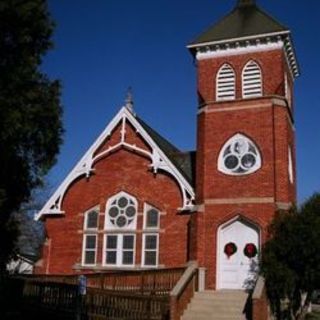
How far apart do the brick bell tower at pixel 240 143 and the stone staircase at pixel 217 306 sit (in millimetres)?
1207

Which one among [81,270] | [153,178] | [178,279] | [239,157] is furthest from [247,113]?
[81,270]

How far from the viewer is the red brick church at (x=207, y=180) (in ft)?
77.1

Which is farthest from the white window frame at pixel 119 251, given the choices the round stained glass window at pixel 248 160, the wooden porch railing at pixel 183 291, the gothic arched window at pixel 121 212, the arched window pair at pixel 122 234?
the round stained glass window at pixel 248 160

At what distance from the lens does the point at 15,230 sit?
1680cm

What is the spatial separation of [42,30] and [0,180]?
4.46m

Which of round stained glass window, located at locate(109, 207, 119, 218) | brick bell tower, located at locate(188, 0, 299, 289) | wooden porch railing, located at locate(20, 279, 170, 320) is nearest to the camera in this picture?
wooden porch railing, located at locate(20, 279, 170, 320)

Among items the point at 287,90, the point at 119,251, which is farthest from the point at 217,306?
the point at 287,90

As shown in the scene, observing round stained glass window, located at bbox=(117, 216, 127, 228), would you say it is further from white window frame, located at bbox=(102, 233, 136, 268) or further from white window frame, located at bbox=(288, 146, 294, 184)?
white window frame, located at bbox=(288, 146, 294, 184)

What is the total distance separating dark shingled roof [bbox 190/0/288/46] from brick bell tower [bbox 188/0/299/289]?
0.05 m

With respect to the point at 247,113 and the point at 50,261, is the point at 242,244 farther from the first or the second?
the point at 50,261

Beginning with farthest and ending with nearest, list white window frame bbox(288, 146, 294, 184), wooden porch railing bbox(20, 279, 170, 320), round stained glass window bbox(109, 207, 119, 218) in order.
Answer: round stained glass window bbox(109, 207, 119, 218), white window frame bbox(288, 146, 294, 184), wooden porch railing bbox(20, 279, 170, 320)

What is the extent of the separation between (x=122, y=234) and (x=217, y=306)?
706 centimetres

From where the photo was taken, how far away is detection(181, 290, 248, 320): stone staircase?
1983 centimetres

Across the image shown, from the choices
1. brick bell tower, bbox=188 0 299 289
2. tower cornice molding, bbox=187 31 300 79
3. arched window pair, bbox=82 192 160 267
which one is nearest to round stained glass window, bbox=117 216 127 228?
arched window pair, bbox=82 192 160 267
